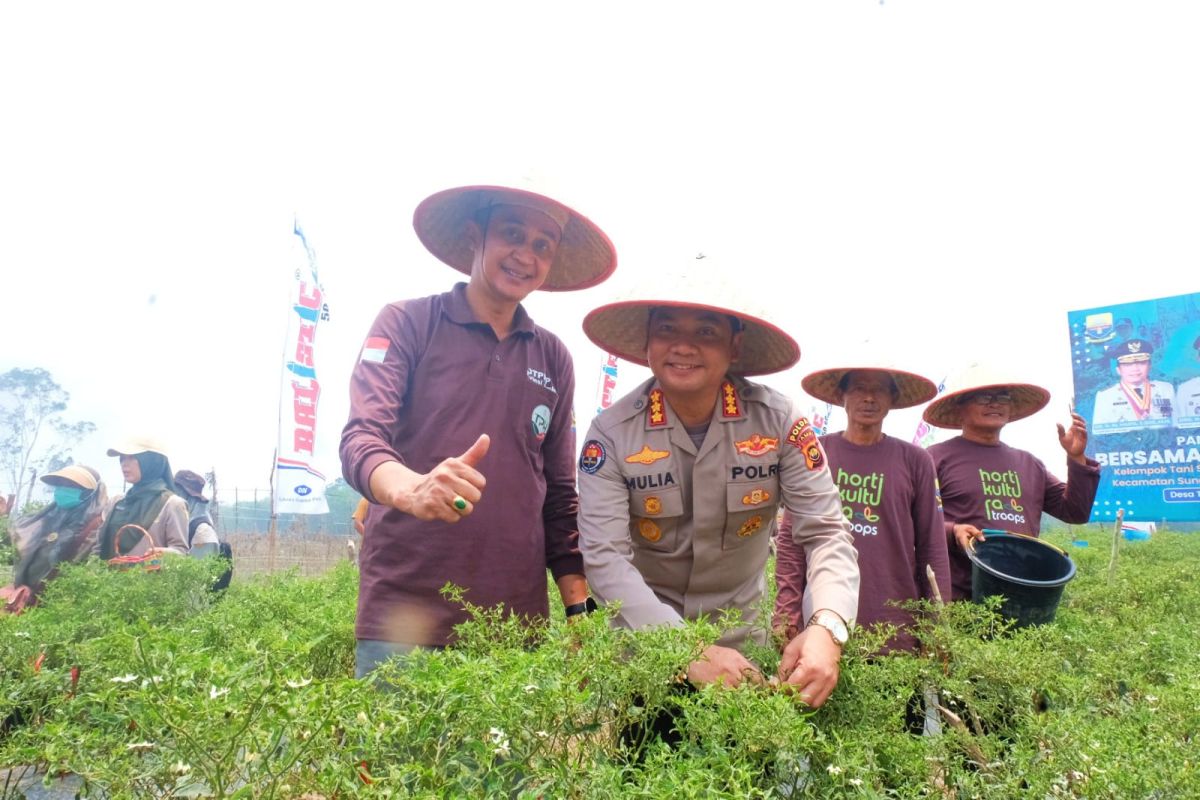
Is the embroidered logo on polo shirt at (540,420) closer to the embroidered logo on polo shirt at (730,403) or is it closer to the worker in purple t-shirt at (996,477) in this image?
the embroidered logo on polo shirt at (730,403)

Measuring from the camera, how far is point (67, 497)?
536 cm

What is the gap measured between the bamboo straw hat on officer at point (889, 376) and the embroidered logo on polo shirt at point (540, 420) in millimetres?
1742

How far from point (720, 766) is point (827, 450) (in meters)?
2.45

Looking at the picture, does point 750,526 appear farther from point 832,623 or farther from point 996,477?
point 996,477

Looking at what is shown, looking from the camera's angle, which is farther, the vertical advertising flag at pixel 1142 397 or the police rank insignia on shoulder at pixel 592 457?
the vertical advertising flag at pixel 1142 397

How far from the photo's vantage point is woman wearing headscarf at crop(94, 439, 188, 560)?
5.33 metres

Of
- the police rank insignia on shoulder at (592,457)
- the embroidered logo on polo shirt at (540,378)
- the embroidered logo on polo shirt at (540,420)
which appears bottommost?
the police rank insignia on shoulder at (592,457)

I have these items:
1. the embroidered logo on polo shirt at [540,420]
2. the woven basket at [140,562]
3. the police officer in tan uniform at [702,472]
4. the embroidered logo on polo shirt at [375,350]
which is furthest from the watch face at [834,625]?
the woven basket at [140,562]

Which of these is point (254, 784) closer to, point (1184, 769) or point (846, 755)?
point (846, 755)

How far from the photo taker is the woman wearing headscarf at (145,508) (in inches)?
210

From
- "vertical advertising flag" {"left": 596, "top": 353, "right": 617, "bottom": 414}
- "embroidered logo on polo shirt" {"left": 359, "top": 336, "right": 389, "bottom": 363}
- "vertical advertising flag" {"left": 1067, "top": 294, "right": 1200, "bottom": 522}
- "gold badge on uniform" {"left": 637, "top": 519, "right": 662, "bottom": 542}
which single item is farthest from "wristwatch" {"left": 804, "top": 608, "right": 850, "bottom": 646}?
"vertical advertising flag" {"left": 596, "top": 353, "right": 617, "bottom": 414}

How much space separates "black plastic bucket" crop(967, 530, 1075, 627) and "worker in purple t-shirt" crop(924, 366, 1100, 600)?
0.89ft

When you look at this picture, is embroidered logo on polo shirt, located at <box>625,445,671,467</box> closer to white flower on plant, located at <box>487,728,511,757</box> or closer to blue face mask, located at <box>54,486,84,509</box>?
white flower on plant, located at <box>487,728,511,757</box>

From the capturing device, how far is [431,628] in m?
Answer: 1.90
